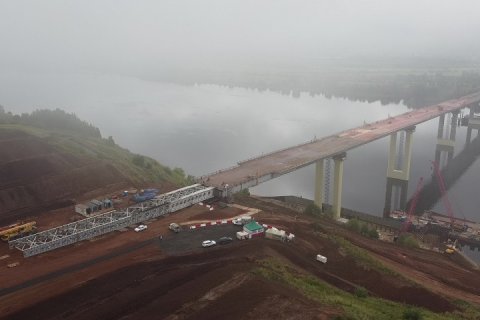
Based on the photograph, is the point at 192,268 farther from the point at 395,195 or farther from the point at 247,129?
the point at 247,129

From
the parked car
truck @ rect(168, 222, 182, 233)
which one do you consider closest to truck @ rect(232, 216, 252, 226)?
the parked car

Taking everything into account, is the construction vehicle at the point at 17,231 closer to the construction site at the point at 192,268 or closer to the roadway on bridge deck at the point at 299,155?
the construction site at the point at 192,268

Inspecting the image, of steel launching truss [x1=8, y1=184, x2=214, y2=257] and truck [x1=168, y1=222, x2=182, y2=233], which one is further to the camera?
truck [x1=168, y1=222, x2=182, y2=233]

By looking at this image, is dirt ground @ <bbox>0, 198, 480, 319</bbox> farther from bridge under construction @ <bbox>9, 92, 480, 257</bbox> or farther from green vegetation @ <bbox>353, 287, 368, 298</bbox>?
bridge under construction @ <bbox>9, 92, 480, 257</bbox>

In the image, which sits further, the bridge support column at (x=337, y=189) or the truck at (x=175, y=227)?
the bridge support column at (x=337, y=189)

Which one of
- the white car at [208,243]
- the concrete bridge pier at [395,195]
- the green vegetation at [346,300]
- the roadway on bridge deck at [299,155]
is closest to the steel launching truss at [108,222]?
the roadway on bridge deck at [299,155]

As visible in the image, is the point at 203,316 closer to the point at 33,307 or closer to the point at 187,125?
the point at 33,307
